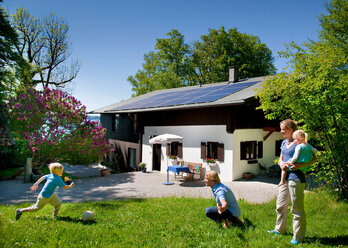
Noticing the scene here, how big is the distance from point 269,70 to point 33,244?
1371 inches

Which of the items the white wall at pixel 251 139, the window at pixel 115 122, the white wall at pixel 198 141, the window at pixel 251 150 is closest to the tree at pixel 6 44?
the window at pixel 115 122

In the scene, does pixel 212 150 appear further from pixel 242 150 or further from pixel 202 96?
pixel 202 96

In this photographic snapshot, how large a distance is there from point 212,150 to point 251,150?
2.14m

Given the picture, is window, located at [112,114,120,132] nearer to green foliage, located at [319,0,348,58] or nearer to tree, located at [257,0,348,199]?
tree, located at [257,0,348,199]

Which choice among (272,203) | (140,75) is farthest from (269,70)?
(272,203)

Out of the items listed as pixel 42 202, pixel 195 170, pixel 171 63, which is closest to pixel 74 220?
pixel 42 202

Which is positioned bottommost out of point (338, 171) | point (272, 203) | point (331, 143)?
point (272, 203)

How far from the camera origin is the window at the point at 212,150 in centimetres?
1291

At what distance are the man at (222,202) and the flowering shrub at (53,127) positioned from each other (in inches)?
473

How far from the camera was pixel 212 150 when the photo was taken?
13.5 metres

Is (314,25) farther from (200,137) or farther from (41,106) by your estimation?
(41,106)

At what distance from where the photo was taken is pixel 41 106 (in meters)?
14.8

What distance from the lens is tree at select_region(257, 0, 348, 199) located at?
22.8 feet

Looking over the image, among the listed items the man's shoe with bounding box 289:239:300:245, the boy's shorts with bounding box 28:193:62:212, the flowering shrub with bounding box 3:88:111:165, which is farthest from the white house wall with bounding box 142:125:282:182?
the boy's shorts with bounding box 28:193:62:212
